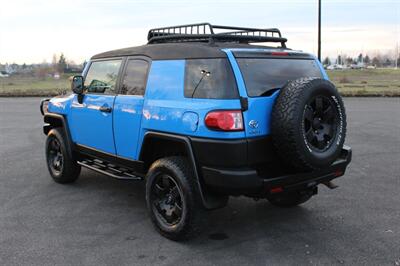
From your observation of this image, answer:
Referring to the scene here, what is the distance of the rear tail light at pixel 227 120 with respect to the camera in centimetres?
367

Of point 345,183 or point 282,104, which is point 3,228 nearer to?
point 282,104

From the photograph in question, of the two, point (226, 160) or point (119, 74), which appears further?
point (119, 74)

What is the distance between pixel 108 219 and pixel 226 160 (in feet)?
5.98

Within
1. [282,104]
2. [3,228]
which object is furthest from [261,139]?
[3,228]

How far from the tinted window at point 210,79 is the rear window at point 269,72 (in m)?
0.16

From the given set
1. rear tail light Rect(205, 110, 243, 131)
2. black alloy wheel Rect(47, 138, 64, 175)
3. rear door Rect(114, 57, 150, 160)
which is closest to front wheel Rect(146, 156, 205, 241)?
rear door Rect(114, 57, 150, 160)

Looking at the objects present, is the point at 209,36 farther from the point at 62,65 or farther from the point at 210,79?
the point at 62,65

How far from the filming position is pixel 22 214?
16.3 ft

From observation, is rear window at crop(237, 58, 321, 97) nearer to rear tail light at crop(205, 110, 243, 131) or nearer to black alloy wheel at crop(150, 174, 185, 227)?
rear tail light at crop(205, 110, 243, 131)

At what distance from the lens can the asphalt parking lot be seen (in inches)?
150

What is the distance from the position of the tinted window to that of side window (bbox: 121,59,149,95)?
26.6 inches

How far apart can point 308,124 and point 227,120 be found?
2.62 feet

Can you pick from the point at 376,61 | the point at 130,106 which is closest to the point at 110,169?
the point at 130,106

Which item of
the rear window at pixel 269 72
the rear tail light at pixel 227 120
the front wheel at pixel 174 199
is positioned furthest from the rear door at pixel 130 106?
the rear window at pixel 269 72
